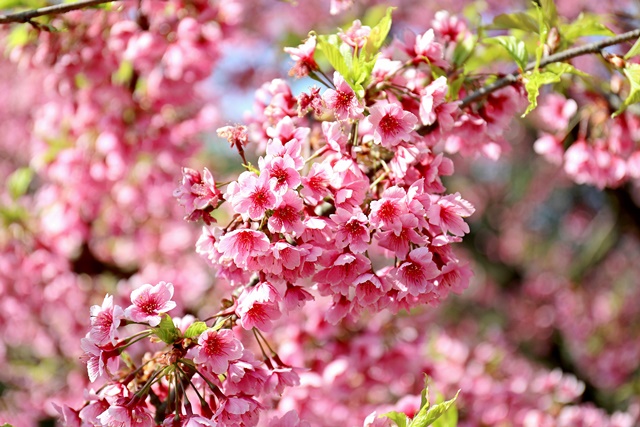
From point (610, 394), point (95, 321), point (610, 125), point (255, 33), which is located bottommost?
point (610, 394)

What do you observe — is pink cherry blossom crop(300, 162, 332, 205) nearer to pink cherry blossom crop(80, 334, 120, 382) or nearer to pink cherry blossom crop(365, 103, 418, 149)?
pink cherry blossom crop(365, 103, 418, 149)

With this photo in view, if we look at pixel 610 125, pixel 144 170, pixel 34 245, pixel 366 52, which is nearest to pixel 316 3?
pixel 144 170

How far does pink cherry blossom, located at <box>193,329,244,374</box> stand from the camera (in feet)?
5.11

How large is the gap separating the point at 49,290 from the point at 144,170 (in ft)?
3.13

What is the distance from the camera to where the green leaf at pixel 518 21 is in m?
2.19

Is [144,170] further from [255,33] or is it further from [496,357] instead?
[255,33]

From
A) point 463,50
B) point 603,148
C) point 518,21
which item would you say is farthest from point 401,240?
point 603,148

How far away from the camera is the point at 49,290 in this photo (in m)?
4.14

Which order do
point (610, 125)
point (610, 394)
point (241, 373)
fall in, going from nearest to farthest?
point (241, 373), point (610, 125), point (610, 394)

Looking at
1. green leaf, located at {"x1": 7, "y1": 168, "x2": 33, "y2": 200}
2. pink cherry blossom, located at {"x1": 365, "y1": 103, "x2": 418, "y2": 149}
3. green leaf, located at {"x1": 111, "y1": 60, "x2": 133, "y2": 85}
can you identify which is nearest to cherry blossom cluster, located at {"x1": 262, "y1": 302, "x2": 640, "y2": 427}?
pink cherry blossom, located at {"x1": 365, "y1": 103, "x2": 418, "y2": 149}

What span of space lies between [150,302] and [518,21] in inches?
58.5

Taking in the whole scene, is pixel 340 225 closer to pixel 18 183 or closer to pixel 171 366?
pixel 171 366

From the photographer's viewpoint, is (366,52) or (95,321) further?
(366,52)

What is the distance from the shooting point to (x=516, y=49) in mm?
2033
